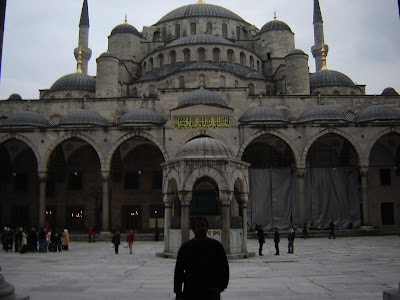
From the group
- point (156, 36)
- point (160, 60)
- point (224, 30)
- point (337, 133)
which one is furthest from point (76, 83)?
point (337, 133)

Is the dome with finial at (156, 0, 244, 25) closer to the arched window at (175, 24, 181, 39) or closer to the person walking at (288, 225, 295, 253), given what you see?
the arched window at (175, 24, 181, 39)

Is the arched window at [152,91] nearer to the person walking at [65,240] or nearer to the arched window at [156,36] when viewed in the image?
the arched window at [156,36]

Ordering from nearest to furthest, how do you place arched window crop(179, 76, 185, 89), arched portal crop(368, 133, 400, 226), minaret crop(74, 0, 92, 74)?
arched portal crop(368, 133, 400, 226) → arched window crop(179, 76, 185, 89) → minaret crop(74, 0, 92, 74)

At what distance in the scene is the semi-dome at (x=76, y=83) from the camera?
94.4 feet

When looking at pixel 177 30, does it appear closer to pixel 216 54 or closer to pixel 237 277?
pixel 216 54

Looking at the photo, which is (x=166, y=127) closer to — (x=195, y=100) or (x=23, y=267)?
(x=195, y=100)

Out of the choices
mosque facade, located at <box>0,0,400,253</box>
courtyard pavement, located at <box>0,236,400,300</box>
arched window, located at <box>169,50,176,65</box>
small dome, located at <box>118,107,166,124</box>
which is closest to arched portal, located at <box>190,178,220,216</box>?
courtyard pavement, located at <box>0,236,400,300</box>

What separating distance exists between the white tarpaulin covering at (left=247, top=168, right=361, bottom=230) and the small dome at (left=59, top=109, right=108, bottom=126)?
8925 mm

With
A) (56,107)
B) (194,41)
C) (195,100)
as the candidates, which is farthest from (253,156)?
(56,107)

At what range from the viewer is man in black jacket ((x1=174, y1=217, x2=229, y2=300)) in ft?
10.7

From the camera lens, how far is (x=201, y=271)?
3287 millimetres

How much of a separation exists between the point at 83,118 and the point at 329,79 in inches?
651

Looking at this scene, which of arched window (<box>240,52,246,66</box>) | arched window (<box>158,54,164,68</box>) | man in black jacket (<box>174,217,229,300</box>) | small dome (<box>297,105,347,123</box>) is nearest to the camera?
man in black jacket (<box>174,217,229,300</box>)

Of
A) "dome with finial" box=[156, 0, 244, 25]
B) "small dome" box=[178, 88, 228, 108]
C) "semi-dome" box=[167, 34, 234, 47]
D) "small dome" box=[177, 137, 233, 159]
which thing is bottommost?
"small dome" box=[177, 137, 233, 159]
